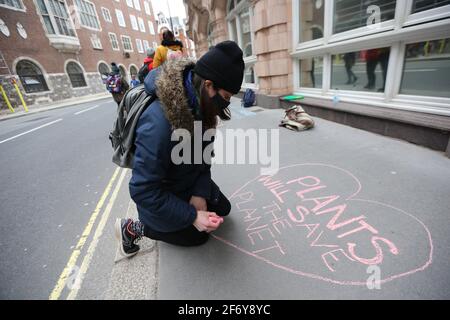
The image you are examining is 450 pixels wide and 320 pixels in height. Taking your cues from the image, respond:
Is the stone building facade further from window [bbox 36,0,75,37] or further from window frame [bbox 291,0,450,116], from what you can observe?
window [bbox 36,0,75,37]

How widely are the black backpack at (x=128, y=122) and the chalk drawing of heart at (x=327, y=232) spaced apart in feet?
3.54

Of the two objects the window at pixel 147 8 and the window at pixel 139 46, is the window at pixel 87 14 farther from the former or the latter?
the window at pixel 147 8

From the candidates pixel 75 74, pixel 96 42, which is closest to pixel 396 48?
pixel 75 74

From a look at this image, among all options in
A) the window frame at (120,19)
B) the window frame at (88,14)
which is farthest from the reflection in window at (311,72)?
the window frame at (120,19)

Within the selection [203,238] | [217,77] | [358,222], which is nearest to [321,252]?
[358,222]

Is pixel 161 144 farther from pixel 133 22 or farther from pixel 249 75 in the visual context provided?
pixel 133 22

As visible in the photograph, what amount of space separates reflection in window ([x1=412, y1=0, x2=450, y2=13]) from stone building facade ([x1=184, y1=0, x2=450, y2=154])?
12mm

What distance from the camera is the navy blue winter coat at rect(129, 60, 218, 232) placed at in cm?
128

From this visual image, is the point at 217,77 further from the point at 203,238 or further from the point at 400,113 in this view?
the point at 400,113

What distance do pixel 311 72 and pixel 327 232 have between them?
16.4 ft

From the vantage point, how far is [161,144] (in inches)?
50.7

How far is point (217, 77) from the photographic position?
133 centimetres
